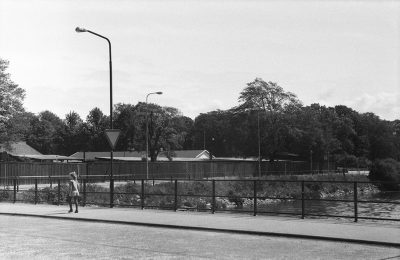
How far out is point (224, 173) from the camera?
7012 centimetres

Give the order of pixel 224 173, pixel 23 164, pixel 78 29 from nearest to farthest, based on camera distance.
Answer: pixel 78 29 < pixel 23 164 < pixel 224 173

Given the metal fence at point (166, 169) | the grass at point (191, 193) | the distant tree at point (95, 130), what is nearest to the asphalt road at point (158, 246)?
the grass at point (191, 193)

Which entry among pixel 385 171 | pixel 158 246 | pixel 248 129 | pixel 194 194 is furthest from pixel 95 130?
pixel 158 246

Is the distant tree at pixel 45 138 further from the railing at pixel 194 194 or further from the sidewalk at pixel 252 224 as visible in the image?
the sidewalk at pixel 252 224

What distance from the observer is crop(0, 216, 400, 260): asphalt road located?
10352 millimetres

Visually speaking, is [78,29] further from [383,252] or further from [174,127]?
[174,127]

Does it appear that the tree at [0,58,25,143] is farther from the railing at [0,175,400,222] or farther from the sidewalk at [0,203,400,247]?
the sidewalk at [0,203,400,247]

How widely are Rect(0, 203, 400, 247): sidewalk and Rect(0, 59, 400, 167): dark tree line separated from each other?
43.2 m

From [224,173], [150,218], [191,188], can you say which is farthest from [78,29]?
[224,173]

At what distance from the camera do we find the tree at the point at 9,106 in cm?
5884

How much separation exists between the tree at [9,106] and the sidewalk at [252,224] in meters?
41.0

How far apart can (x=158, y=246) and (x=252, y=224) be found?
180 inches

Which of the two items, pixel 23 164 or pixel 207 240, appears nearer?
pixel 207 240

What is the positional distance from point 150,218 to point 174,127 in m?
72.4
